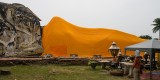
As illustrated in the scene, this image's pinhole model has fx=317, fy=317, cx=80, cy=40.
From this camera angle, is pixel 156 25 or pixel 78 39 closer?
pixel 78 39

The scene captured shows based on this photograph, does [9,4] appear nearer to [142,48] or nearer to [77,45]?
[77,45]

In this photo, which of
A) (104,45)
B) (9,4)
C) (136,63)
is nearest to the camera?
(136,63)

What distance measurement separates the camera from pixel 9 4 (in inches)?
1051

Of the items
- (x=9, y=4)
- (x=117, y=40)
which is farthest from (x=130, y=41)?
(x=9, y=4)

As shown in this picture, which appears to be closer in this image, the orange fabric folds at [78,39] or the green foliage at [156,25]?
the orange fabric folds at [78,39]

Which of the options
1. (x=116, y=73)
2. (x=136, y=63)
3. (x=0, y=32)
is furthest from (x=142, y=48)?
(x=0, y=32)

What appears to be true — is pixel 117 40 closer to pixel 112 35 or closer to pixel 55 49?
pixel 112 35

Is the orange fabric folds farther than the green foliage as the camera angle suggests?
No

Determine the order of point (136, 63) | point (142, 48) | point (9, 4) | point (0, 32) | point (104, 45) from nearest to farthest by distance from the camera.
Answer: point (136, 63)
point (142, 48)
point (0, 32)
point (9, 4)
point (104, 45)

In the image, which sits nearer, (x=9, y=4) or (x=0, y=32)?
(x=0, y=32)

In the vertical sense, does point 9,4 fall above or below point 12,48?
above

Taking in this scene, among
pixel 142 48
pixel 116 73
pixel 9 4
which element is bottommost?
pixel 116 73

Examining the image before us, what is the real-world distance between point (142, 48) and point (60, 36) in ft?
60.0

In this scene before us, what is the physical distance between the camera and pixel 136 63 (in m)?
11.9
